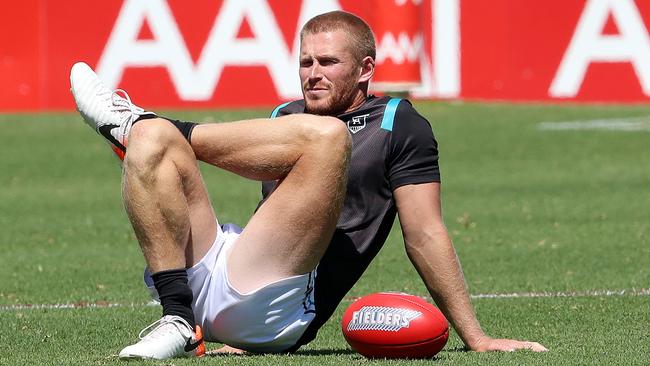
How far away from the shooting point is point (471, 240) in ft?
33.4

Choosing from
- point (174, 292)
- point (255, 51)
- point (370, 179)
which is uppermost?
point (370, 179)

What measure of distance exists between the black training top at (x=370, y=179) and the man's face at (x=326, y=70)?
0.10m

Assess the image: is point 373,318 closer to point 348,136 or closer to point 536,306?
point 348,136

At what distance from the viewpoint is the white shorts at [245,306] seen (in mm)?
5336

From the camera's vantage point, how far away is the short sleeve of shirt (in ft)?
18.1

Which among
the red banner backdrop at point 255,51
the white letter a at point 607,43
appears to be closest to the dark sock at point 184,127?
the red banner backdrop at point 255,51

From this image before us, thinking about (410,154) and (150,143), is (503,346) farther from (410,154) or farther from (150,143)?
(150,143)

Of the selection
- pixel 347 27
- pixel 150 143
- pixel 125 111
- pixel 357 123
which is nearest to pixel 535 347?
pixel 357 123

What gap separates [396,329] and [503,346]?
0.48 m

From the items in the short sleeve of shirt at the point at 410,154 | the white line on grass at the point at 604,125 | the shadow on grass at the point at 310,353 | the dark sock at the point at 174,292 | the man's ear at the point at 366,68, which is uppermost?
the man's ear at the point at 366,68

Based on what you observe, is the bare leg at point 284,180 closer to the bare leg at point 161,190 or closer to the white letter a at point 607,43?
the bare leg at point 161,190

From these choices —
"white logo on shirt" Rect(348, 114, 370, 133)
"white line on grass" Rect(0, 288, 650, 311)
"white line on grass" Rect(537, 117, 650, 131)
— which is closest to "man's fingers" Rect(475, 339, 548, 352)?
"white logo on shirt" Rect(348, 114, 370, 133)

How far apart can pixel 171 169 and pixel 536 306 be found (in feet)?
9.20

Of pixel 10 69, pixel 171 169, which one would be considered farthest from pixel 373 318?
pixel 10 69
